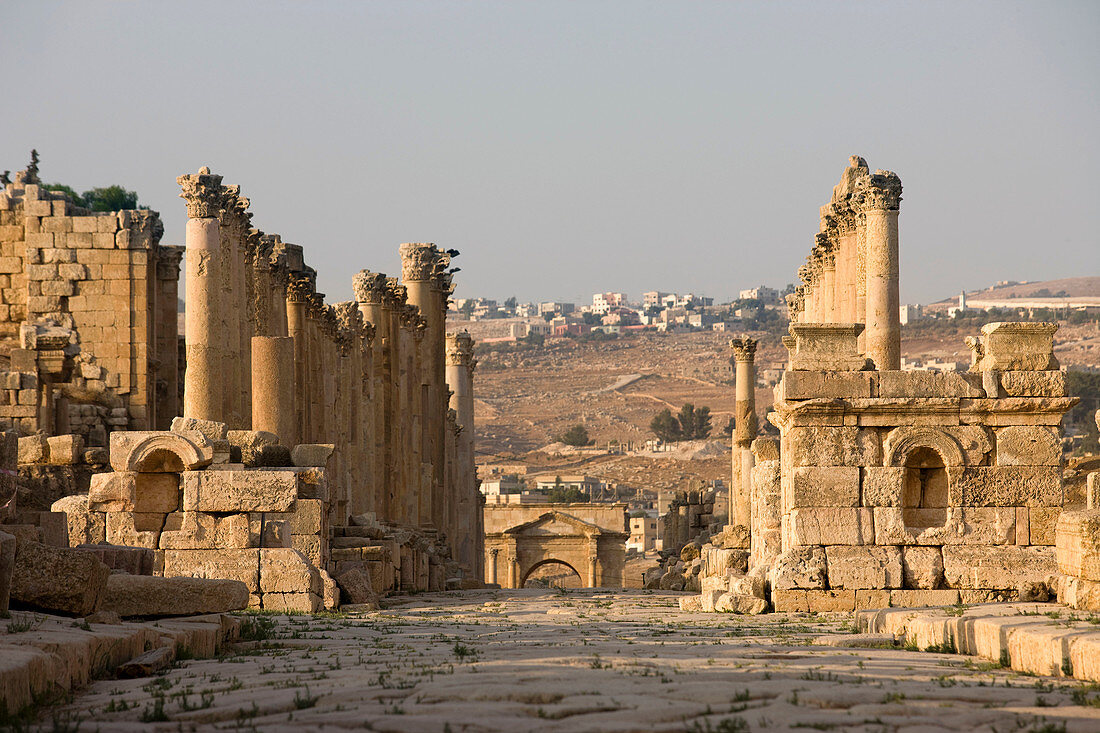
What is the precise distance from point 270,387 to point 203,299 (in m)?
2.09

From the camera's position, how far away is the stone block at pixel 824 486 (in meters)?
15.7

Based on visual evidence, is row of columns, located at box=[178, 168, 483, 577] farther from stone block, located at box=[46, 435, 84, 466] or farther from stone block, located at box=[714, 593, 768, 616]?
stone block, located at box=[714, 593, 768, 616]

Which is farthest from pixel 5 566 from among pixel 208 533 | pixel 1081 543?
pixel 1081 543

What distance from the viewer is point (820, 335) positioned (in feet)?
52.8

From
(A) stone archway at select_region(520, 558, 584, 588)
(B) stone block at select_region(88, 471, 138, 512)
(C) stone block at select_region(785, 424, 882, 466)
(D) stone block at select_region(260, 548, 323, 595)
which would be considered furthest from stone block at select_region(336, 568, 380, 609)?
(A) stone archway at select_region(520, 558, 584, 588)

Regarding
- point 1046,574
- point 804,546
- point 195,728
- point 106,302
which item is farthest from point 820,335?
point 106,302

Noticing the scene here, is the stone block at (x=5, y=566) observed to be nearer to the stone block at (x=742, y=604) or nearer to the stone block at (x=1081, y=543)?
the stone block at (x=1081, y=543)

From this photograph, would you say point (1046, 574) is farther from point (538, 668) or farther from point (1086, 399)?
point (1086, 399)

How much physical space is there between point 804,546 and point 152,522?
7233 mm

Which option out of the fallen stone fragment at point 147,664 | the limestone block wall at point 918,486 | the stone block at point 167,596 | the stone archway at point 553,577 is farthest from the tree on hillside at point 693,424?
the fallen stone fragment at point 147,664

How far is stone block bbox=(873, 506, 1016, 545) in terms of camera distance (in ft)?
51.5

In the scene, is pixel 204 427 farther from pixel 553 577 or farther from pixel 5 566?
pixel 553 577

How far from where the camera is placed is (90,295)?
94.1 ft

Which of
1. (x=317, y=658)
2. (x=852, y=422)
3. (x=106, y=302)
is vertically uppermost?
(x=106, y=302)
